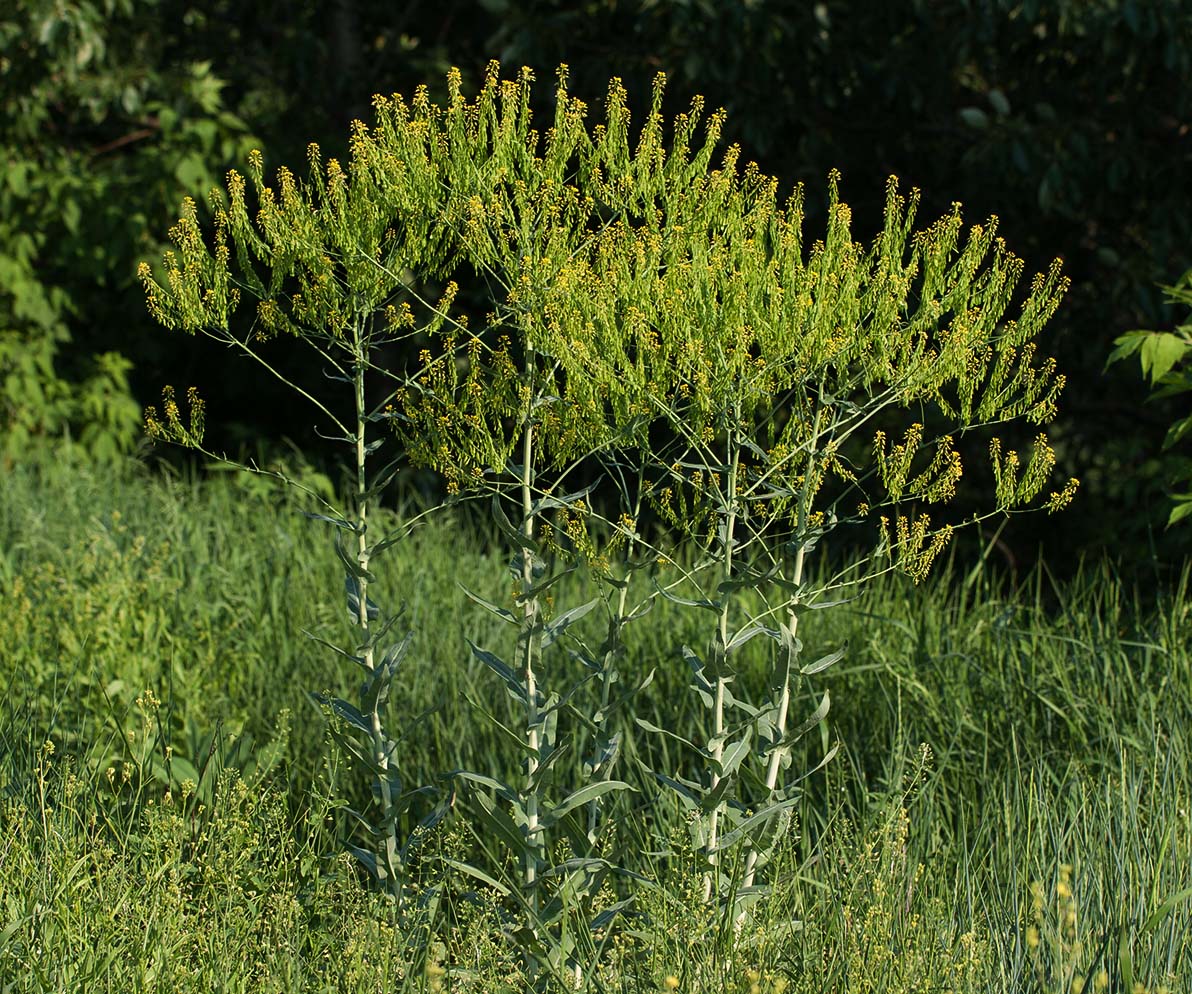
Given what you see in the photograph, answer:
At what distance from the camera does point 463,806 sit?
345cm

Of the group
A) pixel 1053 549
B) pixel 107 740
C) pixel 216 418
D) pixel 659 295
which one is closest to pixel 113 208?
pixel 216 418

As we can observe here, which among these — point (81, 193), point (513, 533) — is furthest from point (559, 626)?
point (81, 193)

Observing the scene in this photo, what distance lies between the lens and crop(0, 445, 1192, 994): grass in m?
2.40

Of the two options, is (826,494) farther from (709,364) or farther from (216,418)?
(709,364)

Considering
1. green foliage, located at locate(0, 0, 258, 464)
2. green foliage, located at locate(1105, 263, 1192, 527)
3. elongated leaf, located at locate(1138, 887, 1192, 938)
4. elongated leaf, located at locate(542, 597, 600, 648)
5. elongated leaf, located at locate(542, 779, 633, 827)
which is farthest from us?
green foliage, located at locate(0, 0, 258, 464)

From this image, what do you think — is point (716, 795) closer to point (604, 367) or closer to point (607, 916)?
point (607, 916)

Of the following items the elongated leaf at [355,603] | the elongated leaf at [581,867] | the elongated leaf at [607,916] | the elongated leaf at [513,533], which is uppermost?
the elongated leaf at [513,533]

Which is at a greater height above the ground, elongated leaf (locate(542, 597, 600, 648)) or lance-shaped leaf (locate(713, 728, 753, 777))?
elongated leaf (locate(542, 597, 600, 648))

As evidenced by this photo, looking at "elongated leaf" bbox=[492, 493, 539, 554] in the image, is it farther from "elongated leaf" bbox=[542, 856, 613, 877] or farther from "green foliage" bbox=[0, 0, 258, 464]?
"green foliage" bbox=[0, 0, 258, 464]

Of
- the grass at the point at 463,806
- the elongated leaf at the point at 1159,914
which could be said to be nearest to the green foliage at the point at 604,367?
the grass at the point at 463,806

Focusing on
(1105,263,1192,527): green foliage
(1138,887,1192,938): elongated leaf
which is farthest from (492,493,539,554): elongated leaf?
(1105,263,1192,527): green foliage

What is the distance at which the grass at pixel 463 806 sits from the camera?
7.89 ft

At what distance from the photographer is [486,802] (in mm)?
2418

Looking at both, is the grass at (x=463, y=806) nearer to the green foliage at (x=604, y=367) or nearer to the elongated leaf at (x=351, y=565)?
the green foliage at (x=604, y=367)
